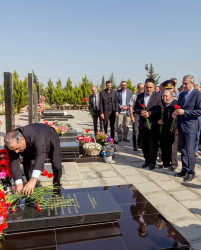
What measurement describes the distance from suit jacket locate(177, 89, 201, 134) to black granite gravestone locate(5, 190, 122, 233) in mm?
2398

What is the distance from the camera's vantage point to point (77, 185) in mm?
4543

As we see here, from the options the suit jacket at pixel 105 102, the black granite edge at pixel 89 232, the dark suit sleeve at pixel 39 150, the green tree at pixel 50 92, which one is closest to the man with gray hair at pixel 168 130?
the suit jacket at pixel 105 102

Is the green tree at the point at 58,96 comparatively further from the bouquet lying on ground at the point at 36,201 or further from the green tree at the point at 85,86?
the bouquet lying on ground at the point at 36,201

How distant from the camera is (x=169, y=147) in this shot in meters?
5.50

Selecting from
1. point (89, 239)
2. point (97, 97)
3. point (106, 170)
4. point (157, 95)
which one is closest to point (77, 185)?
point (106, 170)

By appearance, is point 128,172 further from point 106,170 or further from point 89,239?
point 89,239

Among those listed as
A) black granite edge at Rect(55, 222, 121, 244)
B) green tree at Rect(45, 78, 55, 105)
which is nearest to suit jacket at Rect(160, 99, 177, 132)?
black granite edge at Rect(55, 222, 121, 244)

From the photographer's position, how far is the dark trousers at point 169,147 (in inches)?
214

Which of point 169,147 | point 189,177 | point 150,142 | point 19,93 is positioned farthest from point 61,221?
point 19,93

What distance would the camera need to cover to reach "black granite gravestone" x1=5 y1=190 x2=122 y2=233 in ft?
9.00

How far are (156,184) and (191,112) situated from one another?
1522 millimetres

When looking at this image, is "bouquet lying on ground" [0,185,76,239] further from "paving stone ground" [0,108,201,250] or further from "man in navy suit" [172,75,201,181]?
"man in navy suit" [172,75,201,181]

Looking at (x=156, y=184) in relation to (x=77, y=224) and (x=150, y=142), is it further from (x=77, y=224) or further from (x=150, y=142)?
(x=77, y=224)

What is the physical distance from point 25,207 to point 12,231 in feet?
1.03
